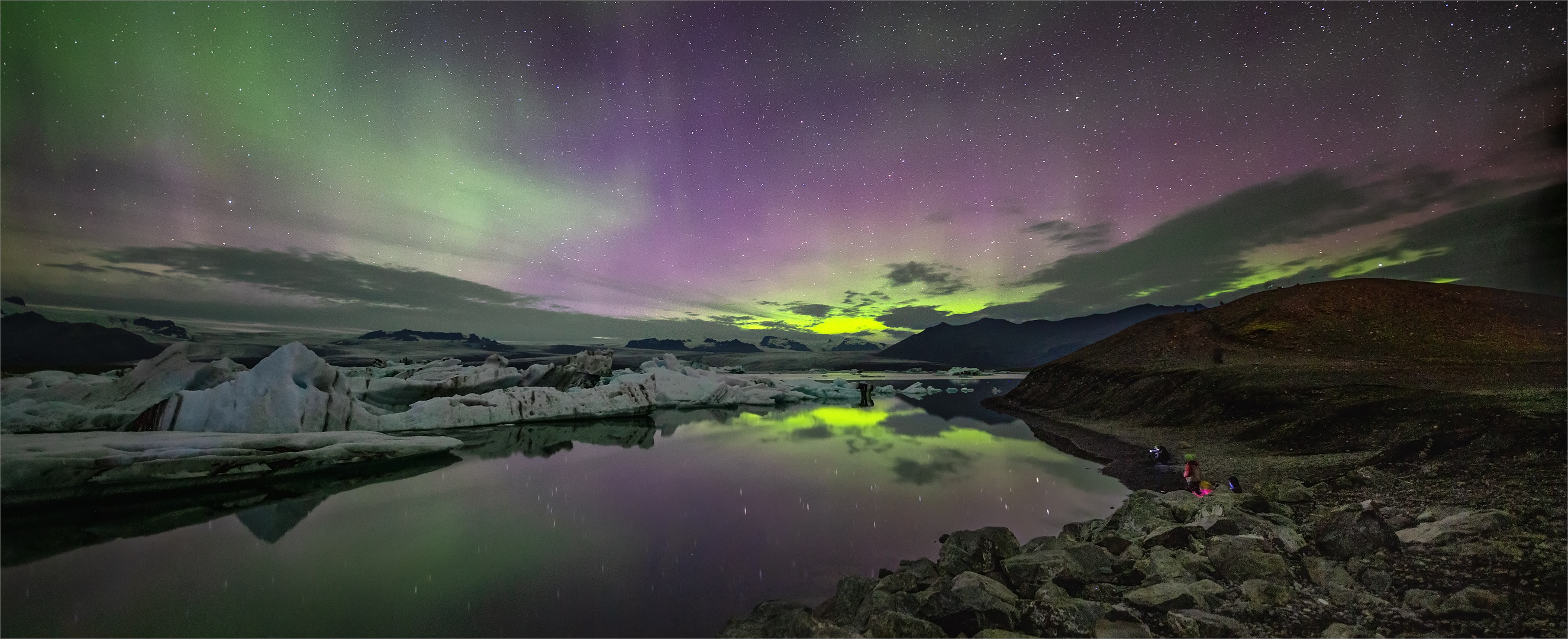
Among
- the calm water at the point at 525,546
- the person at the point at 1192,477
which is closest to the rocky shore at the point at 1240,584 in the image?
the calm water at the point at 525,546

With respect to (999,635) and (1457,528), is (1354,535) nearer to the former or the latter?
(1457,528)

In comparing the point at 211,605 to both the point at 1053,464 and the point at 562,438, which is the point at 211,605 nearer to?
the point at 562,438

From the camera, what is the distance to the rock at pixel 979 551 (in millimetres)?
7086

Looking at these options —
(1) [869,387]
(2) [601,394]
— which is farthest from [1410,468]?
(1) [869,387]

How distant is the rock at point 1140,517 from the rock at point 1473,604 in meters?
3.03

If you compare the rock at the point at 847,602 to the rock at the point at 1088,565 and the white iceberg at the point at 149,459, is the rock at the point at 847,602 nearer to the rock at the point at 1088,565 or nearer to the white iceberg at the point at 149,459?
the rock at the point at 1088,565

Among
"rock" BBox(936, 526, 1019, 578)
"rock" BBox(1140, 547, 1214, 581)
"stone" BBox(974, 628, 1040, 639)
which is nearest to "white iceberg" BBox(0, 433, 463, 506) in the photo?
"rock" BBox(936, 526, 1019, 578)

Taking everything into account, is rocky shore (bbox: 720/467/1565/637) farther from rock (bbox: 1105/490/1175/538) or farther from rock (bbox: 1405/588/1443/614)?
rock (bbox: 1105/490/1175/538)

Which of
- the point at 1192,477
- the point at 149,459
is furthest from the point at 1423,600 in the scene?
the point at 149,459

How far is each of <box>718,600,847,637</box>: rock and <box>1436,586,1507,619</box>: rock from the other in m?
5.09

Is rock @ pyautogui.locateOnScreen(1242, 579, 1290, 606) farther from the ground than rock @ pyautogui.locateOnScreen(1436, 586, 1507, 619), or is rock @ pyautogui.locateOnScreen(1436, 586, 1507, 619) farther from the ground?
rock @ pyautogui.locateOnScreen(1436, 586, 1507, 619)

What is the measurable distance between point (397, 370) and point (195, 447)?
33033 mm

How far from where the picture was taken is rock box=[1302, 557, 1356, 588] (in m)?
5.48

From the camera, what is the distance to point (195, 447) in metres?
12.5
